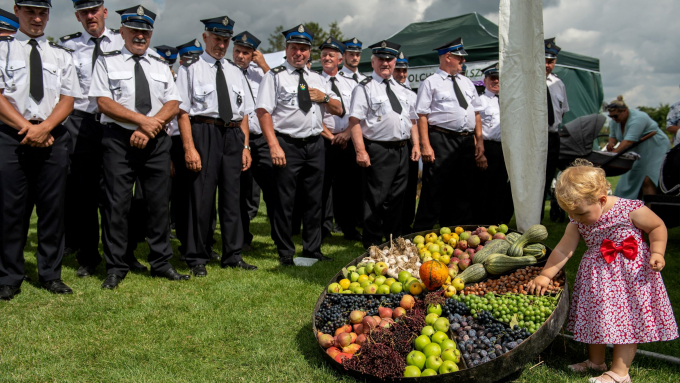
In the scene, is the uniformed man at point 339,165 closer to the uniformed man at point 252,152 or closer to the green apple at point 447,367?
the uniformed man at point 252,152

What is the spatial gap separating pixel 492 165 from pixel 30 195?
232 inches

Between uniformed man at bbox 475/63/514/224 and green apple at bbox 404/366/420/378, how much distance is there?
4.95 meters

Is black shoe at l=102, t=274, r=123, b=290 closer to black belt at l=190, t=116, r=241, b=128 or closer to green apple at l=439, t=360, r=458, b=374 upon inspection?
black belt at l=190, t=116, r=241, b=128

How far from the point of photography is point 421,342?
322 cm

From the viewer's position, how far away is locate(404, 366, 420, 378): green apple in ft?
9.65

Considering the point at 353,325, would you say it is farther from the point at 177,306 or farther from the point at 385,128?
the point at 385,128

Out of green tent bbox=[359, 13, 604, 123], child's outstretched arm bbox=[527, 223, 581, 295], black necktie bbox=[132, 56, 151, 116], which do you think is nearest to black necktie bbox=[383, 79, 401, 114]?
black necktie bbox=[132, 56, 151, 116]

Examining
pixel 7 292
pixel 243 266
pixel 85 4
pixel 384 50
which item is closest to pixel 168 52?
pixel 85 4

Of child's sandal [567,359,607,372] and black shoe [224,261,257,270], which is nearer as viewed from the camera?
child's sandal [567,359,607,372]

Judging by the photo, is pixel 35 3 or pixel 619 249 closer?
pixel 619 249

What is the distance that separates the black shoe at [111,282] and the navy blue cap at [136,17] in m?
2.51

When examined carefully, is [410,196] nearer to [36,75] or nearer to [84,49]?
[84,49]

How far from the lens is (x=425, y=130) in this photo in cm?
690

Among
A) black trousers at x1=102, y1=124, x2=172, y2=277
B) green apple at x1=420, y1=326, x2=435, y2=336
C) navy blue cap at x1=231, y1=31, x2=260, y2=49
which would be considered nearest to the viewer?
green apple at x1=420, y1=326, x2=435, y2=336
